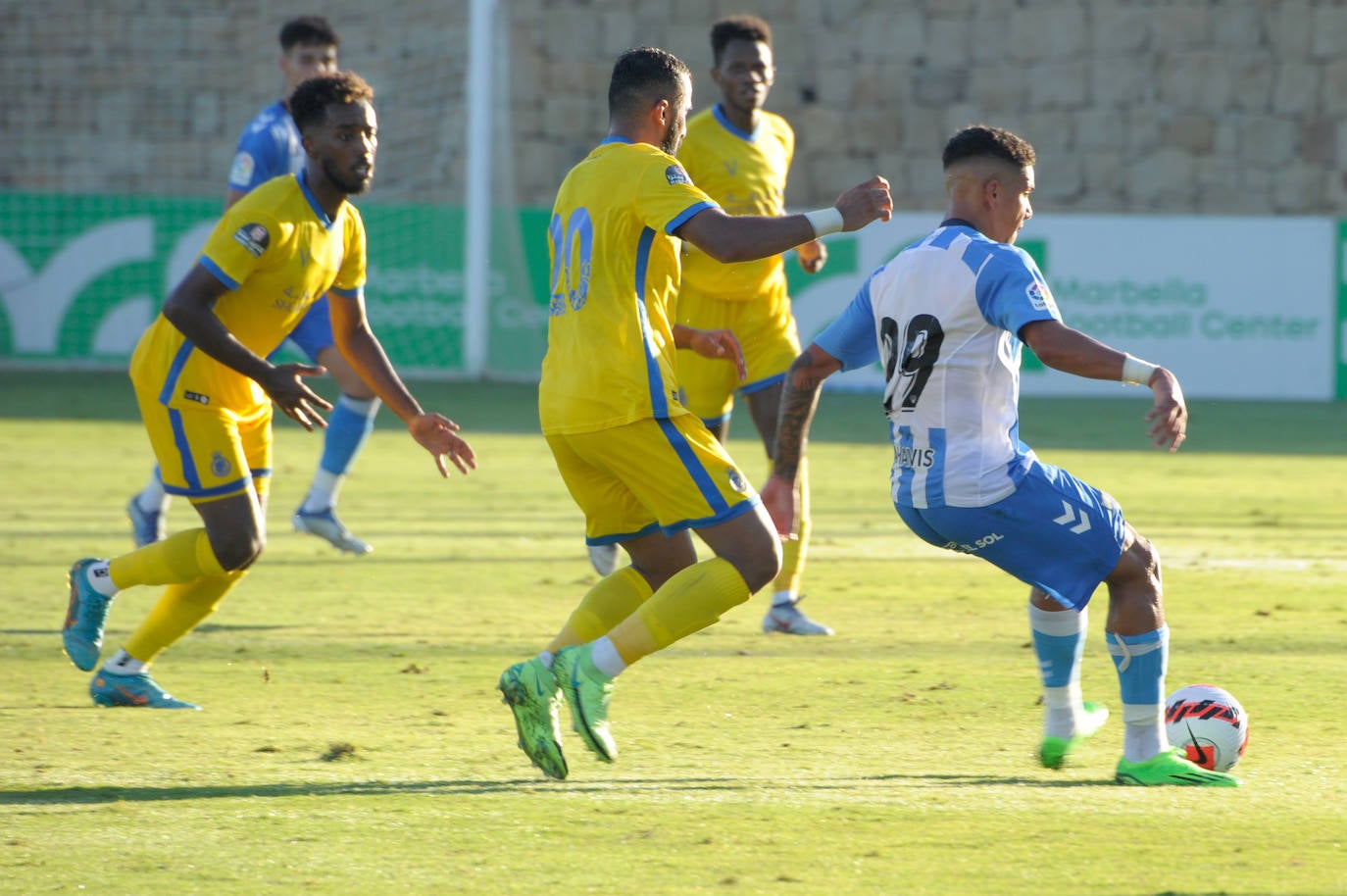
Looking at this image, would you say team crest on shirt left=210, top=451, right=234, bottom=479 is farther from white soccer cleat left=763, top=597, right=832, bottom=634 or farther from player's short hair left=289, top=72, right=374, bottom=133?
white soccer cleat left=763, top=597, right=832, bottom=634

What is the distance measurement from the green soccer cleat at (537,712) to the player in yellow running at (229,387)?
0.93 metres

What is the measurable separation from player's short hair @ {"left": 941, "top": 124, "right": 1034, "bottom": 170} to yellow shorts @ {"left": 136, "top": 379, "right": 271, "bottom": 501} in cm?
237

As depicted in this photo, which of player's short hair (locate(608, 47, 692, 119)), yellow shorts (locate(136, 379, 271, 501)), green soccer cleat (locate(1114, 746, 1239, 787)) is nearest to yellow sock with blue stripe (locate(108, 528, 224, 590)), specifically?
yellow shorts (locate(136, 379, 271, 501))

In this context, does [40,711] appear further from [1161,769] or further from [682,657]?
[1161,769]

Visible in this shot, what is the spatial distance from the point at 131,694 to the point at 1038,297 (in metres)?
3.00

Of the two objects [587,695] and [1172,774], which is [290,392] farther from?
[1172,774]

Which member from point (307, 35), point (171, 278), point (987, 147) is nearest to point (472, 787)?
point (987, 147)

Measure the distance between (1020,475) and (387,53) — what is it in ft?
62.3

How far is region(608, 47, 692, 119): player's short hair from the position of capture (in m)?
4.68

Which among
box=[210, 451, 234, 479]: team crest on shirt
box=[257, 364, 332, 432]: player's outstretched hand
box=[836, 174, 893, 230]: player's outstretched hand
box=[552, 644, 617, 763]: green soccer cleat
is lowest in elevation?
box=[552, 644, 617, 763]: green soccer cleat

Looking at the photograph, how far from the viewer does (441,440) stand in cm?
525

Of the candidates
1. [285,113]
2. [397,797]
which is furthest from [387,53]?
[397,797]

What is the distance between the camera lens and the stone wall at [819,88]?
21.1 m

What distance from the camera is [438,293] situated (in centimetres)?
1923
